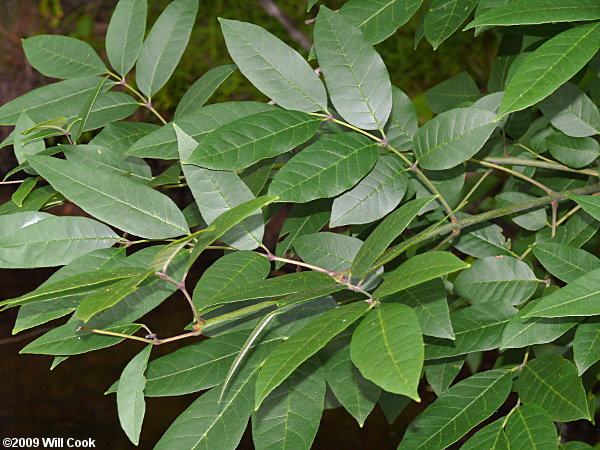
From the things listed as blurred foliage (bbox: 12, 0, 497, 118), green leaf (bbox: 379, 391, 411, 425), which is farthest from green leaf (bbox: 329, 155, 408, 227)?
blurred foliage (bbox: 12, 0, 497, 118)

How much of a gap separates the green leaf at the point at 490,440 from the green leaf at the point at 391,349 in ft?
0.53

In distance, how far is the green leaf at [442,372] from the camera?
522 millimetres

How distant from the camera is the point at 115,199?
406 millimetres

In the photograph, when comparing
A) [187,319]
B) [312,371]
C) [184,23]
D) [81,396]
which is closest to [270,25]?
[187,319]

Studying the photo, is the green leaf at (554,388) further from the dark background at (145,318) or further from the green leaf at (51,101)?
the dark background at (145,318)

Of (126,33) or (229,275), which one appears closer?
(229,275)

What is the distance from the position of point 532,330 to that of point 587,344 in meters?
0.03

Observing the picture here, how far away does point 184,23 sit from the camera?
551 mm

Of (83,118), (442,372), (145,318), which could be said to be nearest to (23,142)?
(83,118)

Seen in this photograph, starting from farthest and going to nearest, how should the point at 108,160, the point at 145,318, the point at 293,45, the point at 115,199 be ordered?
1. the point at 293,45
2. the point at 145,318
3. the point at 108,160
4. the point at 115,199

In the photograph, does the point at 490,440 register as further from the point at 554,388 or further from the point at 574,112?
the point at 574,112

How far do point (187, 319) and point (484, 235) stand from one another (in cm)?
133

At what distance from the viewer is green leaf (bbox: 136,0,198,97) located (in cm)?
55

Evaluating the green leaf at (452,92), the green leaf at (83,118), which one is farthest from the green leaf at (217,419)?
the green leaf at (452,92)
